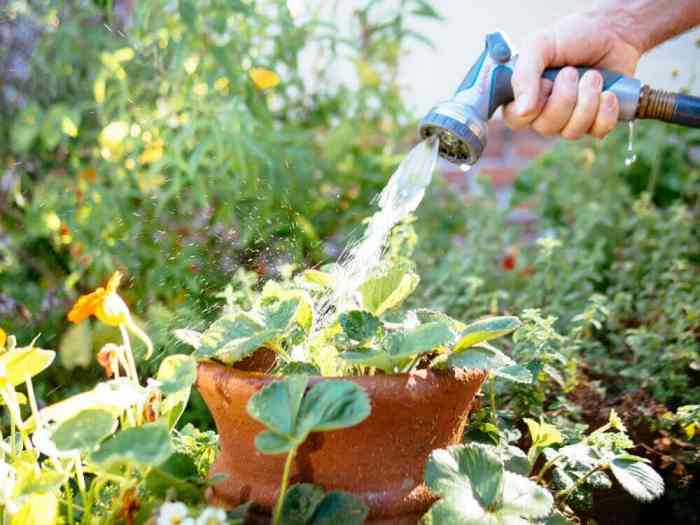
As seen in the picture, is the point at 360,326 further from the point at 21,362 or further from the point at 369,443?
the point at 21,362

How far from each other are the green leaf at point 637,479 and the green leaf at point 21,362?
63cm

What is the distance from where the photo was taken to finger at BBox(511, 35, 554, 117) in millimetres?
1447

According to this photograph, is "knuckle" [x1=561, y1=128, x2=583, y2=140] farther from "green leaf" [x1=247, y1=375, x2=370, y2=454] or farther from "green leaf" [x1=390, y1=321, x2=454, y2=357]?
"green leaf" [x1=247, y1=375, x2=370, y2=454]

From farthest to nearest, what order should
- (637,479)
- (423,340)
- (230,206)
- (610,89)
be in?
(230,206), (610,89), (637,479), (423,340)

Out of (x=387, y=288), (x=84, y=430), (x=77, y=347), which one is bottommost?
(x=77, y=347)

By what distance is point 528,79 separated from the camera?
1445 mm

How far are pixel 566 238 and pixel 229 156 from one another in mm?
1021

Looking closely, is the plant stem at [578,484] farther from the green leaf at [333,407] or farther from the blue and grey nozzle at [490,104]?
the blue and grey nozzle at [490,104]

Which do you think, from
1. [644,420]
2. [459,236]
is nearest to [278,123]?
[459,236]

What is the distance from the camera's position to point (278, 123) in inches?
104

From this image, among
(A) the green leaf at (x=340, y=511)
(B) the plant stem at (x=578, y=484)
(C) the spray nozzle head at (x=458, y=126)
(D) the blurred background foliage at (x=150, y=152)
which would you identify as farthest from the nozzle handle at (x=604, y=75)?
(A) the green leaf at (x=340, y=511)

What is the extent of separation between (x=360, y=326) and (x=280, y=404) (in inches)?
6.6

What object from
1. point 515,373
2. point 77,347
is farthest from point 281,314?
point 77,347

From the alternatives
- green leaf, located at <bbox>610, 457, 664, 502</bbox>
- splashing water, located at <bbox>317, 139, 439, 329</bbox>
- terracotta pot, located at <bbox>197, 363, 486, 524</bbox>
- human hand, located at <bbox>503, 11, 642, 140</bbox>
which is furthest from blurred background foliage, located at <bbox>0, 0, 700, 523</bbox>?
terracotta pot, located at <bbox>197, 363, 486, 524</bbox>
